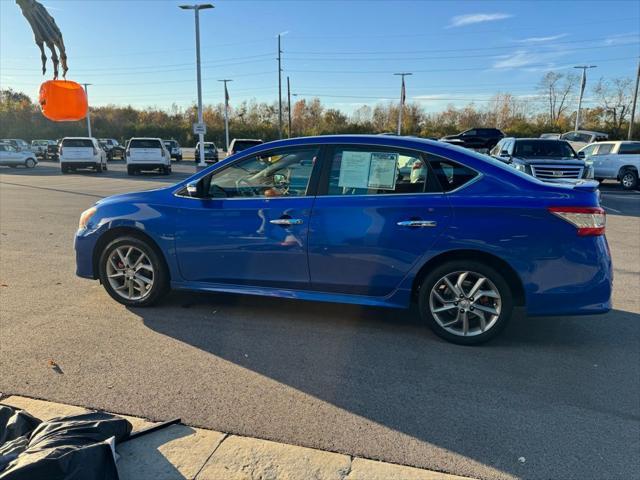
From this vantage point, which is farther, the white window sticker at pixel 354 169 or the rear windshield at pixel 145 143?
the rear windshield at pixel 145 143

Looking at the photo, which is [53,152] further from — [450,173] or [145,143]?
[450,173]

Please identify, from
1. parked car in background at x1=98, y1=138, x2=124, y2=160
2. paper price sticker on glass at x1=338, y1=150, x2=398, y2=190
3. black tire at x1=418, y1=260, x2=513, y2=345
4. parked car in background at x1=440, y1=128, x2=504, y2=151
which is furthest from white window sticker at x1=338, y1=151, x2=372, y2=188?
parked car in background at x1=98, y1=138, x2=124, y2=160

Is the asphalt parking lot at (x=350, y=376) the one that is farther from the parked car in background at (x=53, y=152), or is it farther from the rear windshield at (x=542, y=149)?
the parked car in background at (x=53, y=152)

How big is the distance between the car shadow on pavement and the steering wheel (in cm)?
119

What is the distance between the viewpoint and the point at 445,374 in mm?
3646

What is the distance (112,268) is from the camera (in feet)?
16.1

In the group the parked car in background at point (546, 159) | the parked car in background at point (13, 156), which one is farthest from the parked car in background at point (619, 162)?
the parked car in background at point (13, 156)

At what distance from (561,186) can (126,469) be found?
366cm

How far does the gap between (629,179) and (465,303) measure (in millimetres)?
18666

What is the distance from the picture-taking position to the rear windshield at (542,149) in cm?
1476

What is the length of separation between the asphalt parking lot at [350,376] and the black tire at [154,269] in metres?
0.12

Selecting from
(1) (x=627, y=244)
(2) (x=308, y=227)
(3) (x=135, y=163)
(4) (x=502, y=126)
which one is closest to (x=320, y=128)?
(4) (x=502, y=126)

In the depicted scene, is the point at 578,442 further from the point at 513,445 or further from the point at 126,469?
the point at 126,469

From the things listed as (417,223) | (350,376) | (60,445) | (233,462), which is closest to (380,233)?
(417,223)
